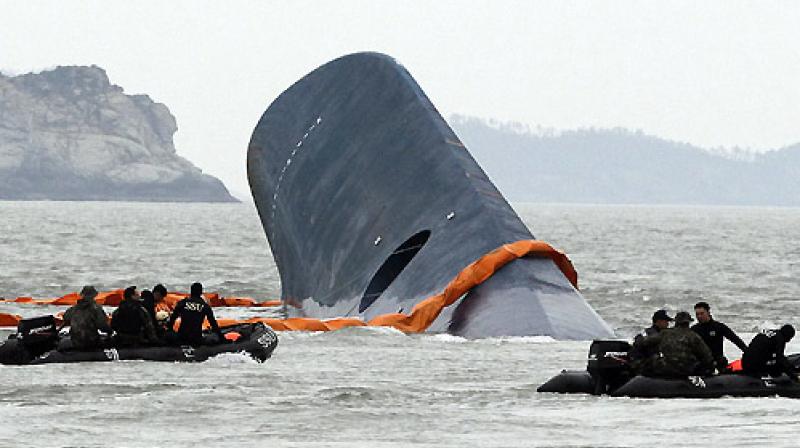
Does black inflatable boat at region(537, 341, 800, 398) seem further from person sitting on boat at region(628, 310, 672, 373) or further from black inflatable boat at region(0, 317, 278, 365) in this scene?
black inflatable boat at region(0, 317, 278, 365)

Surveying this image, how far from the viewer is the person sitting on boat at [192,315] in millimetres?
25656

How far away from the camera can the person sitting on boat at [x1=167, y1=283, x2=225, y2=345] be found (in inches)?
1010

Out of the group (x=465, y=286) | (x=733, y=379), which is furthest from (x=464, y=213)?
(x=733, y=379)

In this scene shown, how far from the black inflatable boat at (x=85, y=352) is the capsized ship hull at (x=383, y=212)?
6304 millimetres

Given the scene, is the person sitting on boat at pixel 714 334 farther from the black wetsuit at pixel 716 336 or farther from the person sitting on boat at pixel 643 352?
the person sitting on boat at pixel 643 352

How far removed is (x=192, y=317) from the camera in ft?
84.8

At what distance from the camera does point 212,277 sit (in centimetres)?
5919

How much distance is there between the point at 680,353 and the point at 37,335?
10830 millimetres

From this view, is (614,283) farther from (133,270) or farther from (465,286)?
(465,286)

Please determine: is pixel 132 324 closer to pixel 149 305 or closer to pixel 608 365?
pixel 149 305

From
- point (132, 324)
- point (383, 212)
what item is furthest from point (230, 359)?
point (383, 212)

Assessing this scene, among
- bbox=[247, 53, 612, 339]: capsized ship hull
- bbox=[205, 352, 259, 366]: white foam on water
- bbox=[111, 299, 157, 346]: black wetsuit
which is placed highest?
bbox=[247, 53, 612, 339]: capsized ship hull

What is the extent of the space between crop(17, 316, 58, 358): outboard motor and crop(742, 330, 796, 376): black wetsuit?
37.7 ft

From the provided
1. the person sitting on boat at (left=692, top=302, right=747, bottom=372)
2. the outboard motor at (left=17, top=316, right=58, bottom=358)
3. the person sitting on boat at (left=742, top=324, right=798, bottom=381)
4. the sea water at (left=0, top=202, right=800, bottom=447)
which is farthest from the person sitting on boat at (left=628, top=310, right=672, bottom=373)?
the outboard motor at (left=17, top=316, right=58, bottom=358)
